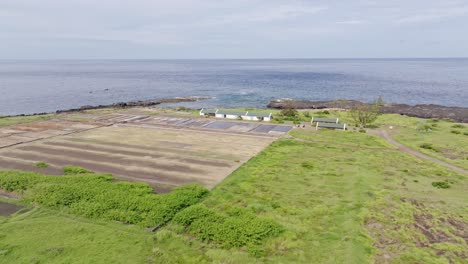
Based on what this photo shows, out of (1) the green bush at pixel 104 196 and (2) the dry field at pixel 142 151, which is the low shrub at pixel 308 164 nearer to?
(2) the dry field at pixel 142 151

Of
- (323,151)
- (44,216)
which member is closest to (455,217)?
(323,151)

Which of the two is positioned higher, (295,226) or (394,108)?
(394,108)

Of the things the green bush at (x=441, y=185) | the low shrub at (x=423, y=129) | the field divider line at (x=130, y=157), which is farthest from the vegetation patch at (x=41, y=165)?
the low shrub at (x=423, y=129)

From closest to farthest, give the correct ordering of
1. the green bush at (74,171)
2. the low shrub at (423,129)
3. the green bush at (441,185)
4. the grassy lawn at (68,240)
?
the grassy lawn at (68,240) < the green bush at (441,185) < the green bush at (74,171) < the low shrub at (423,129)

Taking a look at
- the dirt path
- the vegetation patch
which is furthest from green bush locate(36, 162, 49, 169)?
the dirt path

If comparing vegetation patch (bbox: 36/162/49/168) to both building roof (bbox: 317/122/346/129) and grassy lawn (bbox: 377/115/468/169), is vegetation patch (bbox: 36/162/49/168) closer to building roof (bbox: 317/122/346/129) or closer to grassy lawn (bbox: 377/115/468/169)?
building roof (bbox: 317/122/346/129)

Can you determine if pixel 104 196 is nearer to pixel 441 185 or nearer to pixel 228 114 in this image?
pixel 441 185

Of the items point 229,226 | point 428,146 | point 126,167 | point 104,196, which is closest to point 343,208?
point 229,226
